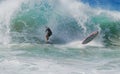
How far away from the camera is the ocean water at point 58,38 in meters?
10.8

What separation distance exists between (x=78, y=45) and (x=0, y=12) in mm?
5717

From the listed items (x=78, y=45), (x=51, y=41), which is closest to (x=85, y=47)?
(x=78, y=45)

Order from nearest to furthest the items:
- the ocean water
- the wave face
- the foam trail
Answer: the ocean water, the foam trail, the wave face

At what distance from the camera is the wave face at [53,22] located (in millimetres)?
17031

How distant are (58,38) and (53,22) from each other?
6.69 feet

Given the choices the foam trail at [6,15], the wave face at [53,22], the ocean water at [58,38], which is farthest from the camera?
the wave face at [53,22]

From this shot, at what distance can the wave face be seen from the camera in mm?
17031

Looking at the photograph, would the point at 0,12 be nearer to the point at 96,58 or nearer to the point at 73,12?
the point at 73,12

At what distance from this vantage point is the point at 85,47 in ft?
48.9

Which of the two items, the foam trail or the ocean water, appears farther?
the foam trail

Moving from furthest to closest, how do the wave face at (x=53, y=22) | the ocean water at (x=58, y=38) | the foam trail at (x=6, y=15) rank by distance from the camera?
1. the wave face at (x=53, y=22)
2. the foam trail at (x=6, y=15)
3. the ocean water at (x=58, y=38)

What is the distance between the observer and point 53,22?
18.7m

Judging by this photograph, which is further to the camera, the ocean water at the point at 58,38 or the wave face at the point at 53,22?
the wave face at the point at 53,22

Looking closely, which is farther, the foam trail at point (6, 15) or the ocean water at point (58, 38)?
the foam trail at point (6, 15)
